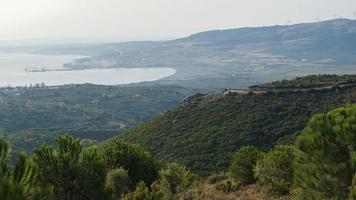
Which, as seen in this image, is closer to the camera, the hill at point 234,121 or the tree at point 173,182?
the tree at point 173,182

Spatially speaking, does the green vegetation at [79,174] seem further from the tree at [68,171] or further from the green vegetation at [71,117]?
the green vegetation at [71,117]

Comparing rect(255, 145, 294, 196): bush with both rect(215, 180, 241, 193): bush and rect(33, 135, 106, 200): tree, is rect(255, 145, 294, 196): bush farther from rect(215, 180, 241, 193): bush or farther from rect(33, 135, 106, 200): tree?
rect(33, 135, 106, 200): tree

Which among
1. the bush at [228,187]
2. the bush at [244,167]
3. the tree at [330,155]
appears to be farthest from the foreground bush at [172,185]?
the tree at [330,155]

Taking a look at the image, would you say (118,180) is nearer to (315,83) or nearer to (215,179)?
(215,179)

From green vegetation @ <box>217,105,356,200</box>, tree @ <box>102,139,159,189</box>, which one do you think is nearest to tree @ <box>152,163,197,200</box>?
tree @ <box>102,139,159,189</box>

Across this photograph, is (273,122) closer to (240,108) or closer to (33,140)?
(240,108)

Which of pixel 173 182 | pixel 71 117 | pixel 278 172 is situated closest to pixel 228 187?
pixel 173 182
